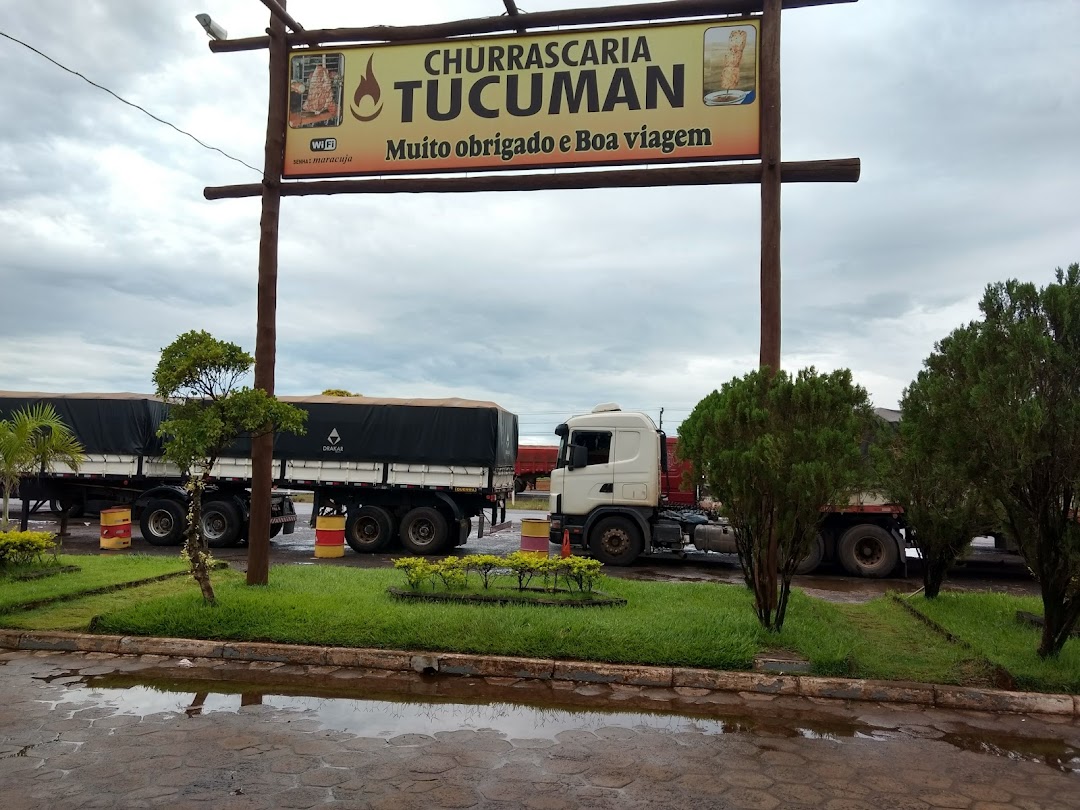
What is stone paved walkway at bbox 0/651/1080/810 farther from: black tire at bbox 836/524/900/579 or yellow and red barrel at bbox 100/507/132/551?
yellow and red barrel at bbox 100/507/132/551

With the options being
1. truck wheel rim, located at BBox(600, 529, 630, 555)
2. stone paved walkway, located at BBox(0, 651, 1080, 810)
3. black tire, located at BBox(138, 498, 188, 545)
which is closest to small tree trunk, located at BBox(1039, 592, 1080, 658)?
stone paved walkway, located at BBox(0, 651, 1080, 810)

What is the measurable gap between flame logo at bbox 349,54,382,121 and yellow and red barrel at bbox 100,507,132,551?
9.53 meters

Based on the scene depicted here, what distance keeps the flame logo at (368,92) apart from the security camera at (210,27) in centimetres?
187

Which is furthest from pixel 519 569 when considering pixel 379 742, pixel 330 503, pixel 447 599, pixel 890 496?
pixel 330 503

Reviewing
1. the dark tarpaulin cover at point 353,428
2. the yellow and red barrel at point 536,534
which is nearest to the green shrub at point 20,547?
the dark tarpaulin cover at point 353,428

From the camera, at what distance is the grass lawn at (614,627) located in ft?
22.5

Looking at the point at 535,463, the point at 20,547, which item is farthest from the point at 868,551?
the point at 535,463

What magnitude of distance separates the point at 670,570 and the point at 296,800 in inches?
456

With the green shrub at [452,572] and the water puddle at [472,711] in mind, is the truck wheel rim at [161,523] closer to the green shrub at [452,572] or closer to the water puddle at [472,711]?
the green shrub at [452,572]

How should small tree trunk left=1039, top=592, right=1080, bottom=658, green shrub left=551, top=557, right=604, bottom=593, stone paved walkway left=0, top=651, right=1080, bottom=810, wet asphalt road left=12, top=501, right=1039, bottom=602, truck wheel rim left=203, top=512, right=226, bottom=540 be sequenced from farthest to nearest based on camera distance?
truck wheel rim left=203, top=512, right=226, bottom=540, wet asphalt road left=12, top=501, right=1039, bottom=602, green shrub left=551, top=557, right=604, bottom=593, small tree trunk left=1039, top=592, right=1080, bottom=658, stone paved walkway left=0, top=651, right=1080, bottom=810

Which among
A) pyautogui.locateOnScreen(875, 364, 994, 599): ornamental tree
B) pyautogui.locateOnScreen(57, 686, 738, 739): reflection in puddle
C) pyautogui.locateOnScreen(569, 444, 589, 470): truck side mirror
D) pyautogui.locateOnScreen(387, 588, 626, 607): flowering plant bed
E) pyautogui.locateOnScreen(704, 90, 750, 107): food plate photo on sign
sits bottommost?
pyautogui.locateOnScreen(57, 686, 738, 739): reflection in puddle

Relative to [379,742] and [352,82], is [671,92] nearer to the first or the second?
[352,82]

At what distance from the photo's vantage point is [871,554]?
14.8m

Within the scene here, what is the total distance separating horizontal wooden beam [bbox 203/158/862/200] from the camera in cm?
909
